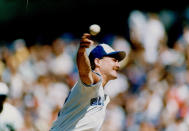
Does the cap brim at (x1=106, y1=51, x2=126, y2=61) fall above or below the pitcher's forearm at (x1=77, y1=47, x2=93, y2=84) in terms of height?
below

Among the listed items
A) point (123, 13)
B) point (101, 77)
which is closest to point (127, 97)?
point (123, 13)

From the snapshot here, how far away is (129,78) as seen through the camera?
1063 cm

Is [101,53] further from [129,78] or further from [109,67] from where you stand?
[129,78]

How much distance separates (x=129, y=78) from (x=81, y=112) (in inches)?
222

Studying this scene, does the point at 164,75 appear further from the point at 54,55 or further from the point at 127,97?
the point at 54,55

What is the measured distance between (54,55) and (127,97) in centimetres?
238

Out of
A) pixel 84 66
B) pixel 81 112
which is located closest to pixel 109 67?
pixel 81 112

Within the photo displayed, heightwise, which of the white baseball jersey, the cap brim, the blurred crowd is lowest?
the blurred crowd

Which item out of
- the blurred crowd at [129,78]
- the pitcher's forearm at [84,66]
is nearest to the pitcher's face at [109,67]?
the pitcher's forearm at [84,66]

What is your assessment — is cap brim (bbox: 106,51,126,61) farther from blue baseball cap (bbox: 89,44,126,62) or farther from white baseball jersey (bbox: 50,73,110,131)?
white baseball jersey (bbox: 50,73,110,131)

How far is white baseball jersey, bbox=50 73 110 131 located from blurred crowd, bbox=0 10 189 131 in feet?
14.3

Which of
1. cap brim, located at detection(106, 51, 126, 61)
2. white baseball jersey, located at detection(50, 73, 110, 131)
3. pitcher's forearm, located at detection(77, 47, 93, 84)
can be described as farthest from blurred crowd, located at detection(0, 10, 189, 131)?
pitcher's forearm, located at detection(77, 47, 93, 84)

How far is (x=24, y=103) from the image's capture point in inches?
431

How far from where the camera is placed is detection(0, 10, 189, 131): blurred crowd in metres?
9.64
